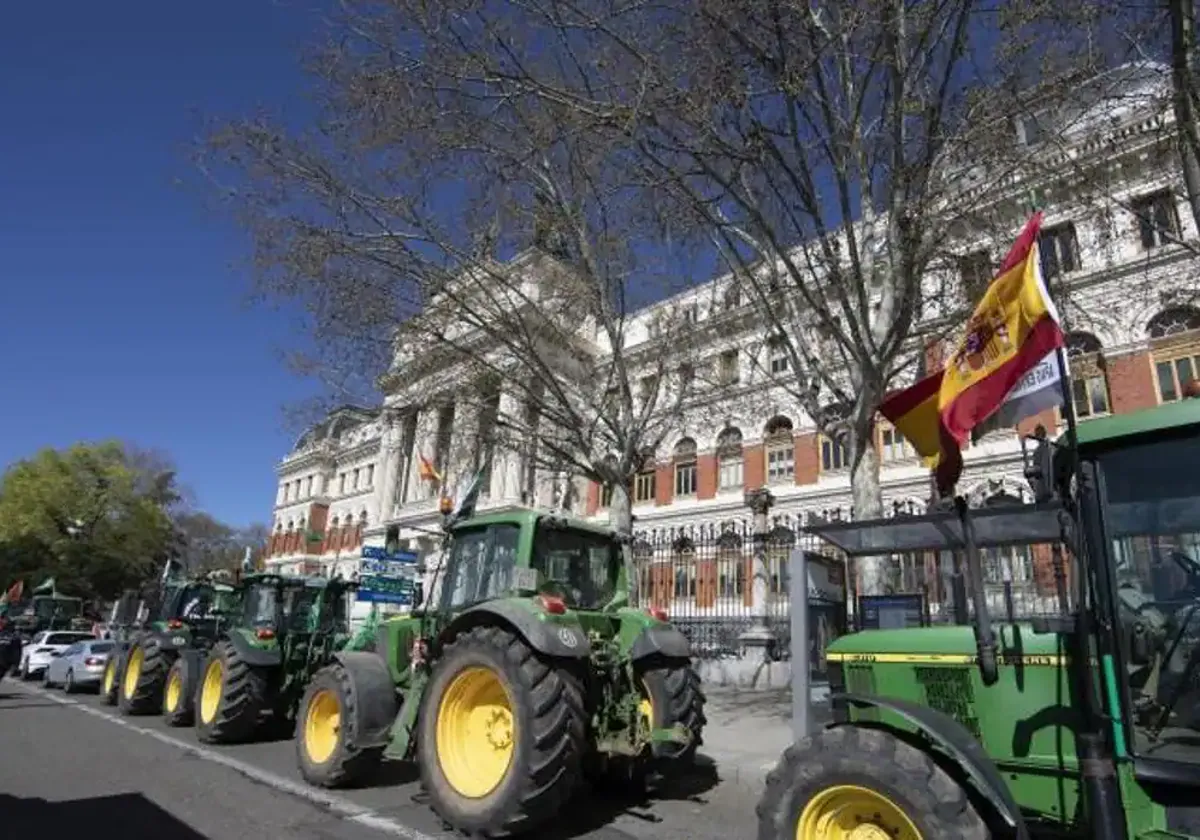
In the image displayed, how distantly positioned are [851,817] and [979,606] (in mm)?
1302

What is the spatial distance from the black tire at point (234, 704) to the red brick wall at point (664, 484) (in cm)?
2377

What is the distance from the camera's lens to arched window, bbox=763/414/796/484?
28203mm

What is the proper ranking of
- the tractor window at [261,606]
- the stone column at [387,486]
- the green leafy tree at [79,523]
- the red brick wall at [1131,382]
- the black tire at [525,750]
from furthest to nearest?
the stone column at [387,486]
the green leafy tree at [79,523]
the red brick wall at [1131,382]
the tractor window at [261,606]
the black tire at [525,750]

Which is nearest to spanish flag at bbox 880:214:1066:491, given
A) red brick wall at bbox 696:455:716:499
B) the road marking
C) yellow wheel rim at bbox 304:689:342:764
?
the road marking

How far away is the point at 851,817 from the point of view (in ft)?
12.5

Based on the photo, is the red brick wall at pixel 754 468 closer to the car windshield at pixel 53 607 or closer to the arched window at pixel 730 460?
the arched window at pixel 730 460

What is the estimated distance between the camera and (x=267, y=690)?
30.6ft

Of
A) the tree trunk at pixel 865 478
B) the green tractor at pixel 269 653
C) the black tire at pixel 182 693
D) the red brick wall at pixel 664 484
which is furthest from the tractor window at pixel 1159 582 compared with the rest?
the red brick wall at pixel 664 484

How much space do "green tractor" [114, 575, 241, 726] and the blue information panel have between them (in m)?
1.89

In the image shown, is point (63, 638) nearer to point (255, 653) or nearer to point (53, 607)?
point (53, 607)

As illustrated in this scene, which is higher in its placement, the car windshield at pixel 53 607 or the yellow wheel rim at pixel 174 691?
the car windshield at pixel 53 607

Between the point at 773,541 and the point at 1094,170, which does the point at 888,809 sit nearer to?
the point at 1094,170

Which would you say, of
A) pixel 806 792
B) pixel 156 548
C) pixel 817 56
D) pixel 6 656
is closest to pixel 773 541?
pixel 817 56

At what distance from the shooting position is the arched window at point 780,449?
1110 inches
